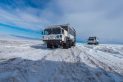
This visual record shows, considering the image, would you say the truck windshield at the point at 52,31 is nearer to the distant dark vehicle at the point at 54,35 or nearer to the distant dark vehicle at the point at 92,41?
the distant dark vehicle at the point at 54,35

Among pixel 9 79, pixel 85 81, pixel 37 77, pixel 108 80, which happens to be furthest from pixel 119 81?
pixel 9 79

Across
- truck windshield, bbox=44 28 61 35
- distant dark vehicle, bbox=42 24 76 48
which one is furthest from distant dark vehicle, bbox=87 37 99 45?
truck windshield, bbox=44 28 61 35

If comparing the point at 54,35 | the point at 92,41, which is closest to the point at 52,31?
the point at 54,35

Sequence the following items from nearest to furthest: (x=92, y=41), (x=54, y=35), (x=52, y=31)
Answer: (x=54, y=35) < (x=52, y=31) < (x=92, y=41)

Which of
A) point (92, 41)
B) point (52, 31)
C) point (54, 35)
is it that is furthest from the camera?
point (92, 41)

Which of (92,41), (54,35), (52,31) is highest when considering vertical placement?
(52,31)

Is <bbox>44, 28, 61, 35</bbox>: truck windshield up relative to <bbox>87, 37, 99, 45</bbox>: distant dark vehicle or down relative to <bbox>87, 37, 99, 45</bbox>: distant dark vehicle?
up

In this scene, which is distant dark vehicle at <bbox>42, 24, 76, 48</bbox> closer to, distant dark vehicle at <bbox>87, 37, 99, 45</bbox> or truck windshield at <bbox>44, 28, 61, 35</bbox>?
truck windshield at <bbox>44, 28, 61, 35</bbox>

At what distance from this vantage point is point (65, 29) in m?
22.8

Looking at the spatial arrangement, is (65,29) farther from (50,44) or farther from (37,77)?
(37,77)

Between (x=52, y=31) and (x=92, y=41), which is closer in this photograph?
(x=52, y=31)

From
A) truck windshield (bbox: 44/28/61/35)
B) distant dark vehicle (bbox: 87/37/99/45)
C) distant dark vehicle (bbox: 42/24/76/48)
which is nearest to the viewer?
distant dark vehicle (bbox: 42/24/76/48)

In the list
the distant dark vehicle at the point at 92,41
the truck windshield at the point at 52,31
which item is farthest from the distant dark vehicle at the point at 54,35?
the distant dark vehicle at the point at 92,41

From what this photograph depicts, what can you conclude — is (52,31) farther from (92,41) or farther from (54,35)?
(92,41)
